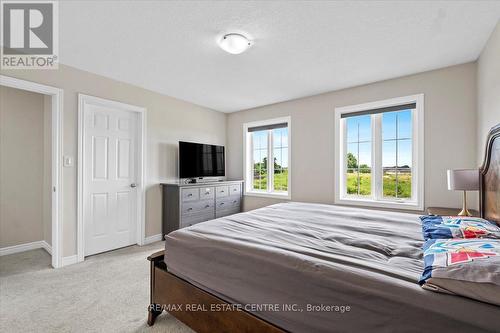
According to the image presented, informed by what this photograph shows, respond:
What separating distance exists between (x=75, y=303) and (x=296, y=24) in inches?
123

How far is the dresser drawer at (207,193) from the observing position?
3975mm

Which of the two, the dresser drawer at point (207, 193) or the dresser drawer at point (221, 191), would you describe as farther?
the dresser drawer at point (221, 191)

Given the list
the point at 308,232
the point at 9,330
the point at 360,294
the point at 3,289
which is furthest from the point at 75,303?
the point at 360,294

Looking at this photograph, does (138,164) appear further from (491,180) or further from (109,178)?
(491,180)

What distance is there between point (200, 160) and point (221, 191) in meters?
0.70

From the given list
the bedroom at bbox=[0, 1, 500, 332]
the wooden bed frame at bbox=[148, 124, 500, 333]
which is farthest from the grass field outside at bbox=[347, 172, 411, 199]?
the wooden bed frame at bbox=[148, 124, 500, 333]

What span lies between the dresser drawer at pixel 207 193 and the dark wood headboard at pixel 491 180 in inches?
138

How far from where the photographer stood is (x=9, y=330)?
1.69 meters

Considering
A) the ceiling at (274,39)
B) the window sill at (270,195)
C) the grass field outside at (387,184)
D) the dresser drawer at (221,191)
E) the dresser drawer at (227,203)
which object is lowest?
the dresser drawer at (227,203)

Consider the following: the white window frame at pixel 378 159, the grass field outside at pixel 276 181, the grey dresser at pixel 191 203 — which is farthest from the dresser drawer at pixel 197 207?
the white window frame at pixel 378 159

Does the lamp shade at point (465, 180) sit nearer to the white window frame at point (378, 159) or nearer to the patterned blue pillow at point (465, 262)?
the white window frame at point (378, 159)

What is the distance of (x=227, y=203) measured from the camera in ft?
14.7

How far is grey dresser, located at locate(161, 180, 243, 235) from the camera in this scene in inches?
143

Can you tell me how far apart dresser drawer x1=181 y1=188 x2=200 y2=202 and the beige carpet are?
1.02 meters
